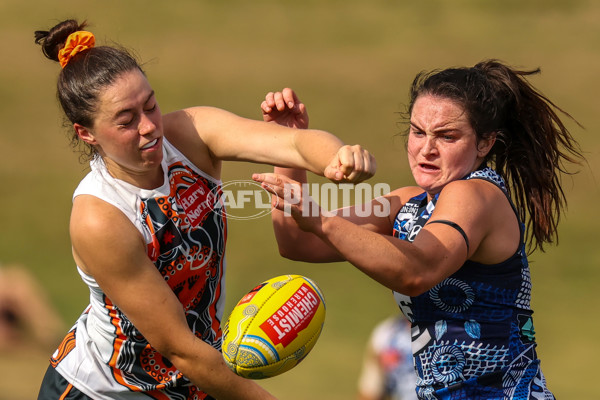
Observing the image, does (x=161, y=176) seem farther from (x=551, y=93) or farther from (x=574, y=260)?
(x=551, y=93)

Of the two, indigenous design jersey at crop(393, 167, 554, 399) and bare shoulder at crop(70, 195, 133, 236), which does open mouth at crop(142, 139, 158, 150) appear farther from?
indigenous design jersey at crop(393, 167, 554, 399)

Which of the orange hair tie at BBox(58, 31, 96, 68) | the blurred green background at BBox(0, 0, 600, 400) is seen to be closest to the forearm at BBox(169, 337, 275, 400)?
the orange hair tie at BBox(58, 31, 96, 68)

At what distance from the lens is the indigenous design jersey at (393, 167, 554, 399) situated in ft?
11.0

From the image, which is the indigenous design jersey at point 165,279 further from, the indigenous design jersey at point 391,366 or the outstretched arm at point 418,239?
the indigenous design jersey at point 391,366

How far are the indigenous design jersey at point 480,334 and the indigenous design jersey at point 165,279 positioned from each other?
2.67 feet

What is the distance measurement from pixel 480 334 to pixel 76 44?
5.83 ft

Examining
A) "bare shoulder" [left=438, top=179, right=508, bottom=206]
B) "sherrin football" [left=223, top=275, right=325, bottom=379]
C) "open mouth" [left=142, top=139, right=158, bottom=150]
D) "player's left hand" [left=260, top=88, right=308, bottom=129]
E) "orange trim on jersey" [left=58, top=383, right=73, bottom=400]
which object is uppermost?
"player's left hand" [left=260, top=88, right=308, bottom=129]

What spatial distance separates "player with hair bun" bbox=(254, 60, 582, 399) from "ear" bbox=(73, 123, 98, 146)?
742 millimetres

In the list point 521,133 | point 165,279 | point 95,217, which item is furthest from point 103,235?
point 521,133

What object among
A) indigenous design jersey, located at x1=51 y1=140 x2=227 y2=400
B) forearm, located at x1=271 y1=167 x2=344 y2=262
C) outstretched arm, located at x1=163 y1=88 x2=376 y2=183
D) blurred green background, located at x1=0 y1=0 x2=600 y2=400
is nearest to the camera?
outstretched arm, located at x1=163 y1=88 x2=376 y2=183

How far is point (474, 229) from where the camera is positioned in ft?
10.4

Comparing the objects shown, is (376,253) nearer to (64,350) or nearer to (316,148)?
Result: (316,148)

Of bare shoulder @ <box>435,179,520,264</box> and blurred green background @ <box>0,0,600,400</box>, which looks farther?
blurred green background @ <box>0,0,600,400</box>

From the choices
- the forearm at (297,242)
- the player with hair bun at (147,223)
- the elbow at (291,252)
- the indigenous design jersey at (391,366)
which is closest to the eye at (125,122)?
the player with hair bun at (147,223)
